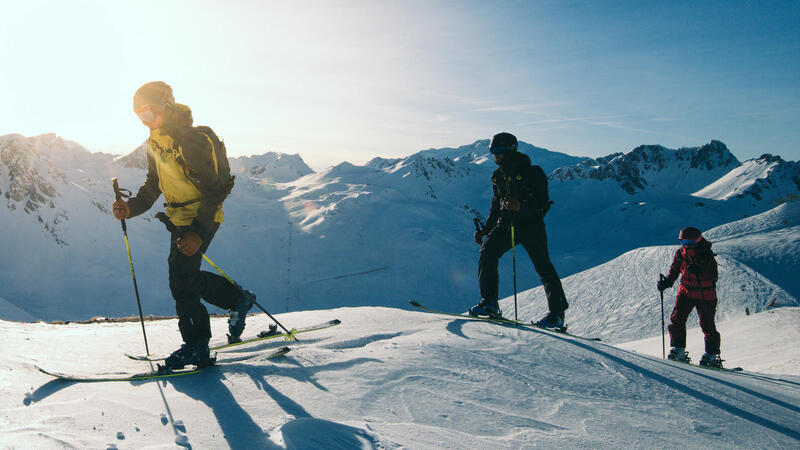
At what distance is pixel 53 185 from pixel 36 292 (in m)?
30.5

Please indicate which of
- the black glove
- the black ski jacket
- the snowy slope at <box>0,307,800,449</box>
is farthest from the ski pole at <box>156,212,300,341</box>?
the black glove

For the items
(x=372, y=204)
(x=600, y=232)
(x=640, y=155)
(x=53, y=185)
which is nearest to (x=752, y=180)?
(x=640, y=155)

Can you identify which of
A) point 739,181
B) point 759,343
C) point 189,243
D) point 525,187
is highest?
point 739,181

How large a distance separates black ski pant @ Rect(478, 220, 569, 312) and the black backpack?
11.3 feet

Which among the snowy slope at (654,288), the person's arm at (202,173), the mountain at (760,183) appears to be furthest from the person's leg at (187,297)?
the mountain at (760,183)

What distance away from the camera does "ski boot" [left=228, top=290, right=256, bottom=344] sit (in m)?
5.05

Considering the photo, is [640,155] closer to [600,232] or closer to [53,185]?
[600,232]

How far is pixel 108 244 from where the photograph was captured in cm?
5747

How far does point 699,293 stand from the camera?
7.45 metres

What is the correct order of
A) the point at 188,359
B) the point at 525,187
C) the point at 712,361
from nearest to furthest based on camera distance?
the point at 188,359, the point at 525,187, the point at 712,361

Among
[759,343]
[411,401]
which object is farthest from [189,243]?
[759,343]

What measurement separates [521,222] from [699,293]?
392cm

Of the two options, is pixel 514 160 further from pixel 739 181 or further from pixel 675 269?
pixel 739 181

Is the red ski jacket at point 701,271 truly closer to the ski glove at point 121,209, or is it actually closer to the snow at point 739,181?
the ski glove at point 121,209
